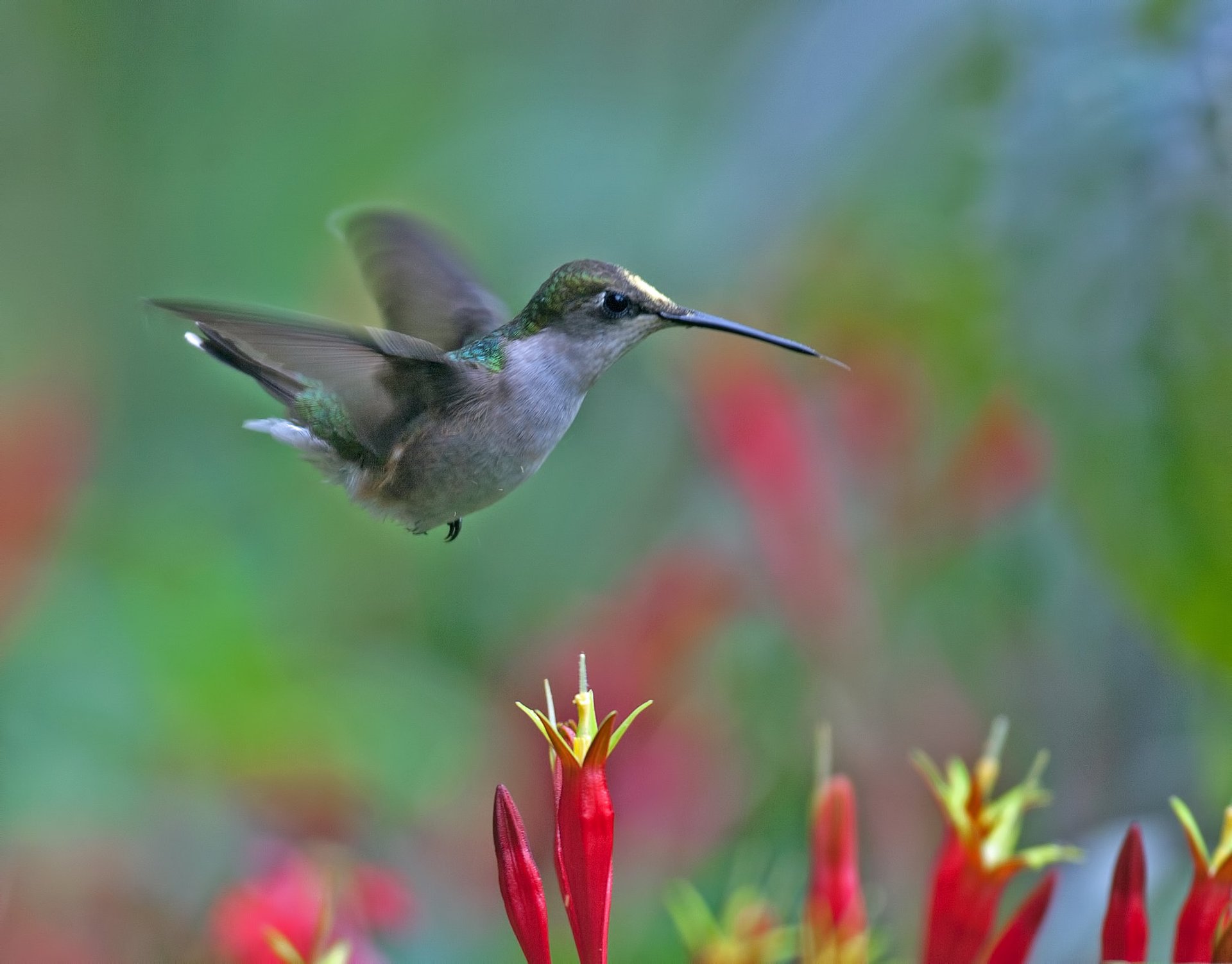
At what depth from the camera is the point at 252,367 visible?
123cm

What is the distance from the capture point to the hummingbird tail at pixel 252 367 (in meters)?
1.16

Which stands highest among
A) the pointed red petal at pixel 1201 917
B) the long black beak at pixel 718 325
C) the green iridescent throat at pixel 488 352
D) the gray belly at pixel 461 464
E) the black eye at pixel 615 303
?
the black eye at pixel 615 303

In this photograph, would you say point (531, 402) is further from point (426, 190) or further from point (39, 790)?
point (426, 190)

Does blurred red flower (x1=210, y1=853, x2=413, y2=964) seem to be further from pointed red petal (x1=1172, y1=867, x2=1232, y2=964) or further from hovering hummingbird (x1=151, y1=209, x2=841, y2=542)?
pointed red petal (x1=1172, y1=867, x2=1232, y2=964)

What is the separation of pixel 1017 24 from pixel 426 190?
1.81 meters

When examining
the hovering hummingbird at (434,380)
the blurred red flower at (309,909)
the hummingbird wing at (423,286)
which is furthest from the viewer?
the blurred red flower at (309,909)

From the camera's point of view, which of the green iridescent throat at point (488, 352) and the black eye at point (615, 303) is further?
the green iridescent throat at point (488, 352)

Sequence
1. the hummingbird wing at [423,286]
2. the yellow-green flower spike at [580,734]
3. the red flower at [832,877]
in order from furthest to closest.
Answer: the hummingbird wing at [423,286] → the red flower at [832,877] → the yellow-green flower spike at [580,734]

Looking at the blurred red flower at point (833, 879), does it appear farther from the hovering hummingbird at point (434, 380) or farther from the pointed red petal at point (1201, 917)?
the hovering hummingbird at point (434, 380)

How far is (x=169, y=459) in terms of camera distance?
279cm

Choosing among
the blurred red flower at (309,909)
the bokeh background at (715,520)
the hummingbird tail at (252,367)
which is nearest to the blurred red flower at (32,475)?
the bokeh background at (715,520)

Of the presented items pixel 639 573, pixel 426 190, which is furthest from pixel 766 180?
pixel 426 190

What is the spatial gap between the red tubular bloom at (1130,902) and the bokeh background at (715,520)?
0.53 ft

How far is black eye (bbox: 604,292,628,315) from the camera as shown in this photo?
A: 1028mm
